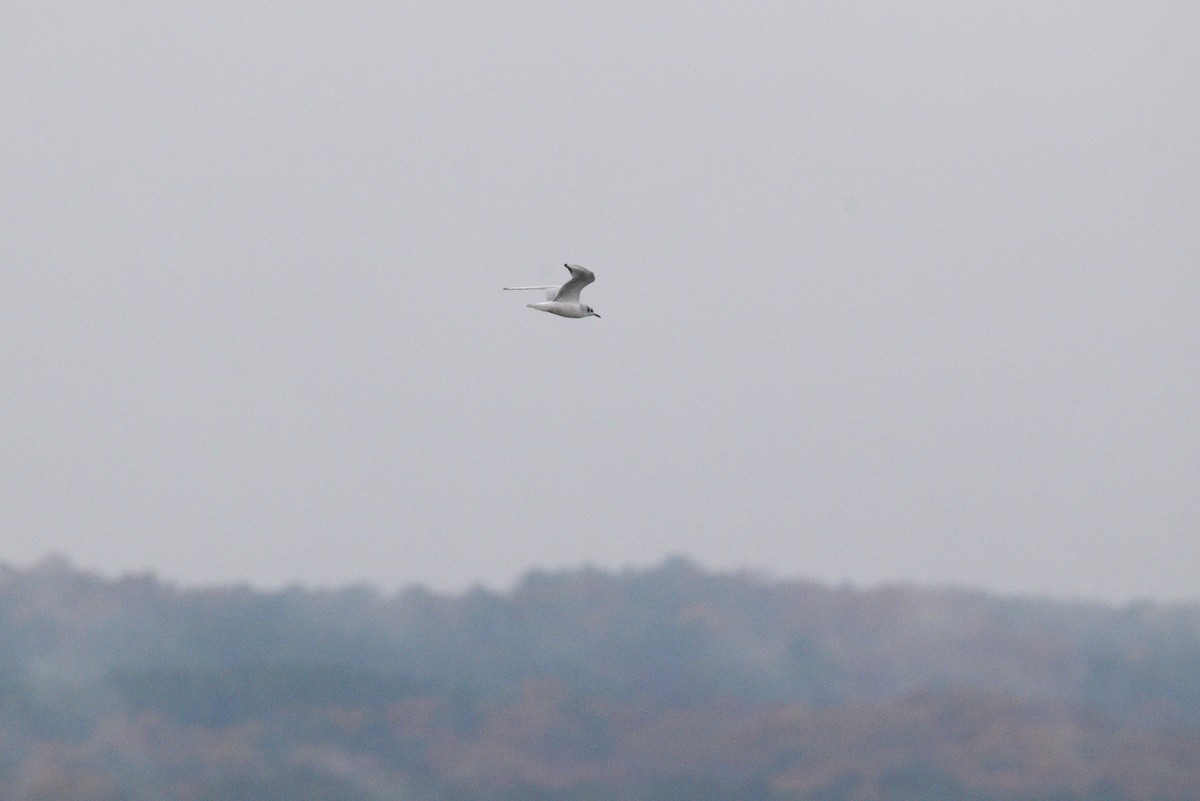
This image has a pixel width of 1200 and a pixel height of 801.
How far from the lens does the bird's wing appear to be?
29531 millimetres

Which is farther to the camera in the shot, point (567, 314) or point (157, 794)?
point (157, 794)

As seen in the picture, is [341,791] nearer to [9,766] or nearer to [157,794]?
[157,794]

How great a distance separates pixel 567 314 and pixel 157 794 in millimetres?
36620

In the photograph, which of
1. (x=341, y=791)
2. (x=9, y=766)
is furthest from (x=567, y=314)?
(x=9, y=766)

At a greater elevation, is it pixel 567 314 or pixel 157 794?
pixel 567 314

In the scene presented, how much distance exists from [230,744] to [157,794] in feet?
9.67

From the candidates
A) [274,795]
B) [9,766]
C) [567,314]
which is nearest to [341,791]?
[274,795]

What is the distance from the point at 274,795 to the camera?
60.0 meters

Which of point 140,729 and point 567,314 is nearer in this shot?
point 567,314

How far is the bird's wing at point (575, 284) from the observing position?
29.5 m

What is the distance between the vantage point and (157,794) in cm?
6131

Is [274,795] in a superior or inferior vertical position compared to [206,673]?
inferior

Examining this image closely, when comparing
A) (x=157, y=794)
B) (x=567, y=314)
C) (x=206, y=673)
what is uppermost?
(x=567, y=314)

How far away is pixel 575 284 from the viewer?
30.7 metres
